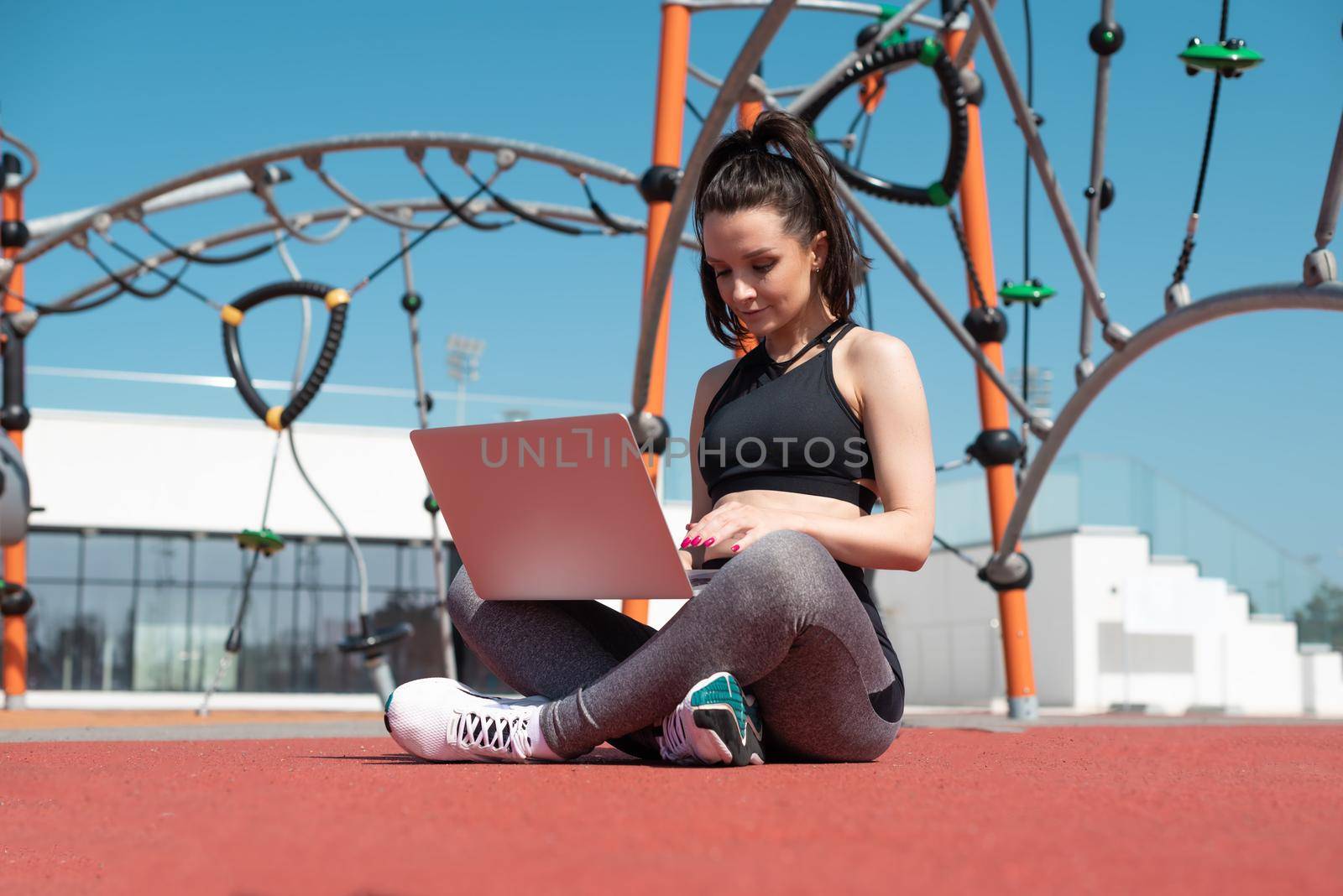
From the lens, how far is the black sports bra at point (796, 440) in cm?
169

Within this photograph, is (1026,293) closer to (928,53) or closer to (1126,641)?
(928,53)

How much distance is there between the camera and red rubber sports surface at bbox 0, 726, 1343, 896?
78cm

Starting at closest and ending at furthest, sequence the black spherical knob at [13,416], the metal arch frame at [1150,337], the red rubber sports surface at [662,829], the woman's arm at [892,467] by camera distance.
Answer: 1. the red rubber sports surface at [662,829]
2. the woman's arm at [892,467]
3. the metal arch frame at [1150,337]
4. the black spherical knob at [13,416]

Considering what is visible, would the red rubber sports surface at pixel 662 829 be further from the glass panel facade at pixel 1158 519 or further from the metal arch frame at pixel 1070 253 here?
the glass panel facade at pixel 1158 519

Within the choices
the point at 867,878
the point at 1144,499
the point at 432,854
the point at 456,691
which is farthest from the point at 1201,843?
the point at 1144,499

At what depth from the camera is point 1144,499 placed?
49.0ft

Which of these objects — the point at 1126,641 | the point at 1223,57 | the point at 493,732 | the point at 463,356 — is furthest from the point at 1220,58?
the point at 463,356

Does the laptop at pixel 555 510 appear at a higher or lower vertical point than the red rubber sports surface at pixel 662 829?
higher

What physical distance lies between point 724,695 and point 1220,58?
216 cm

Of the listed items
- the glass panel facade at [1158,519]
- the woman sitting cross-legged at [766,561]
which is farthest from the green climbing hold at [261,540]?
the glass panel facade at [1158,519]

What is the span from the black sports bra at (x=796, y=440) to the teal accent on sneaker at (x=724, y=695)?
0.30m

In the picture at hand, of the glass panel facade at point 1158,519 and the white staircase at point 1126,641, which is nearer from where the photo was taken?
the white staircase at point 1126,641

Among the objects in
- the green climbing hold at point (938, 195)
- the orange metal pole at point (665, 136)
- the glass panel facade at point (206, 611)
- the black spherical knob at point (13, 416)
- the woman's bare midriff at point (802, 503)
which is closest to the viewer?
the woman's bare midriff at point (802, 503)

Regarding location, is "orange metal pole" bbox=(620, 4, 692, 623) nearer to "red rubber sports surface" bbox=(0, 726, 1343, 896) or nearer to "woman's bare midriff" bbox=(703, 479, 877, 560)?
"woman's bare midriff" bbox=(703, 479, 877, 560)
